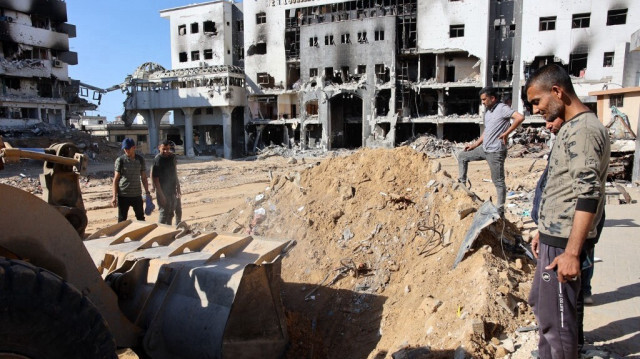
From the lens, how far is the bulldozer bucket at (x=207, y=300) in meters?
3.58

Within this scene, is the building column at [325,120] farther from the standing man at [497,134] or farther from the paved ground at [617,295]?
the standing man at [497,134]

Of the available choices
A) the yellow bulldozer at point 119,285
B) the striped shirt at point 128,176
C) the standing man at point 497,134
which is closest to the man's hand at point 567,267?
the yellow bulldozer at point 119,285

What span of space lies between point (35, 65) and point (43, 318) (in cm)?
4398

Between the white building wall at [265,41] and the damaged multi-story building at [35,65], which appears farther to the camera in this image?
the white building wall at [265,41]

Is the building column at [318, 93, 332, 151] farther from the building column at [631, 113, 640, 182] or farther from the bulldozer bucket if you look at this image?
the bulldozer bucket

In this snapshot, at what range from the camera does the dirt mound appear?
3.91 meters

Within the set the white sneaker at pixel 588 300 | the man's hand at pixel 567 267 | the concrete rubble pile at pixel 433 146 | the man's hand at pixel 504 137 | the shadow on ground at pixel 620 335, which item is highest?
the man's hand at pixel 504 137

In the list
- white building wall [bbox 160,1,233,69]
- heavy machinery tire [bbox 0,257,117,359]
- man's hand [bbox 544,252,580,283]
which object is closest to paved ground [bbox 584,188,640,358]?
man's hand [bbox 544,252,580,283]

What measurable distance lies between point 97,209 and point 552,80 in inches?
526

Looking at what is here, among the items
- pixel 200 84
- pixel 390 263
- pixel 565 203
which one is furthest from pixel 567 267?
pixel 200 84

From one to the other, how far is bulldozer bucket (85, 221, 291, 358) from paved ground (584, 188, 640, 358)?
253cm

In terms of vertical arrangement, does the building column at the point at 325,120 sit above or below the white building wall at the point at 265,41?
below

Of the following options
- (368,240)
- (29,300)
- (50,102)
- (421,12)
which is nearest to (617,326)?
(368,240)

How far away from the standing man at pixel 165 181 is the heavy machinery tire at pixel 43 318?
5238mm
